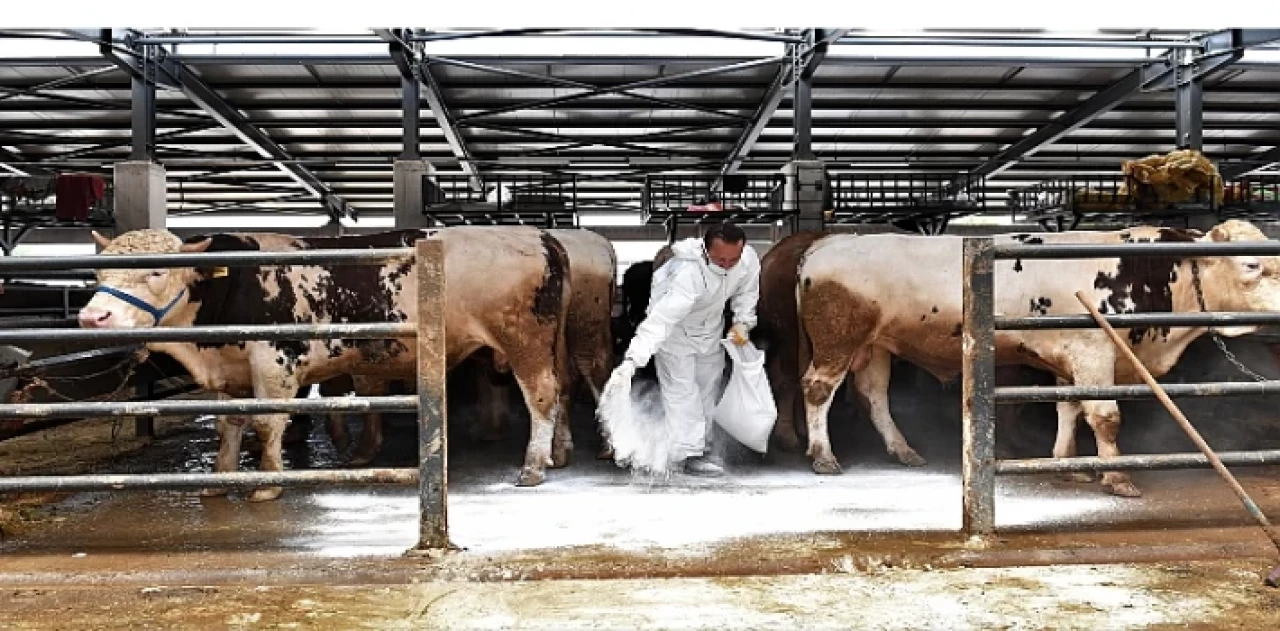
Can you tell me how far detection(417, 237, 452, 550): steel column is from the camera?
10.9 feet

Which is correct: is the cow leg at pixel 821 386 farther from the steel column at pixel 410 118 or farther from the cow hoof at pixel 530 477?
the steel column at pixel 410 118

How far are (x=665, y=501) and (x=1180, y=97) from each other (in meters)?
14.6

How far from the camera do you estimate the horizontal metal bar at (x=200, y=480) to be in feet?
10.7

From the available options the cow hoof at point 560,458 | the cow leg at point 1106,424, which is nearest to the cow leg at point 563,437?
the cow hoof at point 560,458

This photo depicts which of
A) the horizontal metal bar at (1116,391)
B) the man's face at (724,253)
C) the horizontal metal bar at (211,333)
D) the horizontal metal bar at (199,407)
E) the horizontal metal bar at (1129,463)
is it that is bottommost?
the horizontal metal bar at (1129,463)

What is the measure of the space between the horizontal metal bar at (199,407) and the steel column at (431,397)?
3.2 inches

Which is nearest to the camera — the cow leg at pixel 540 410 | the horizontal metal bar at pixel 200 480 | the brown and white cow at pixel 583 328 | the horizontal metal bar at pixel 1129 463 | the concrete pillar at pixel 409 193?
the horizontal metal bar at pixel 200 480

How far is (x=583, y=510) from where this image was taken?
4355mm

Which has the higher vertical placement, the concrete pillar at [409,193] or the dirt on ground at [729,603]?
the concrete pillar at [409,193]

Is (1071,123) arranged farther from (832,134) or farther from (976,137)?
(832,134)

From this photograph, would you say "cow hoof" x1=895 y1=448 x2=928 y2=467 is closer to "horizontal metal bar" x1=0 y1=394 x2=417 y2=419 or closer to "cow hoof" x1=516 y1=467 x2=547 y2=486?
"cow hoof" x1=516 y1=467 x2=547 y2=486

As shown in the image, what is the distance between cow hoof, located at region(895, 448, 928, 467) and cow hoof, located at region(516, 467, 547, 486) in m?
2.34

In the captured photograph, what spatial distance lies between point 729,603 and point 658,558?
0.55 meters

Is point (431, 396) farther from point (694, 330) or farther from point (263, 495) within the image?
point (694, 330)
